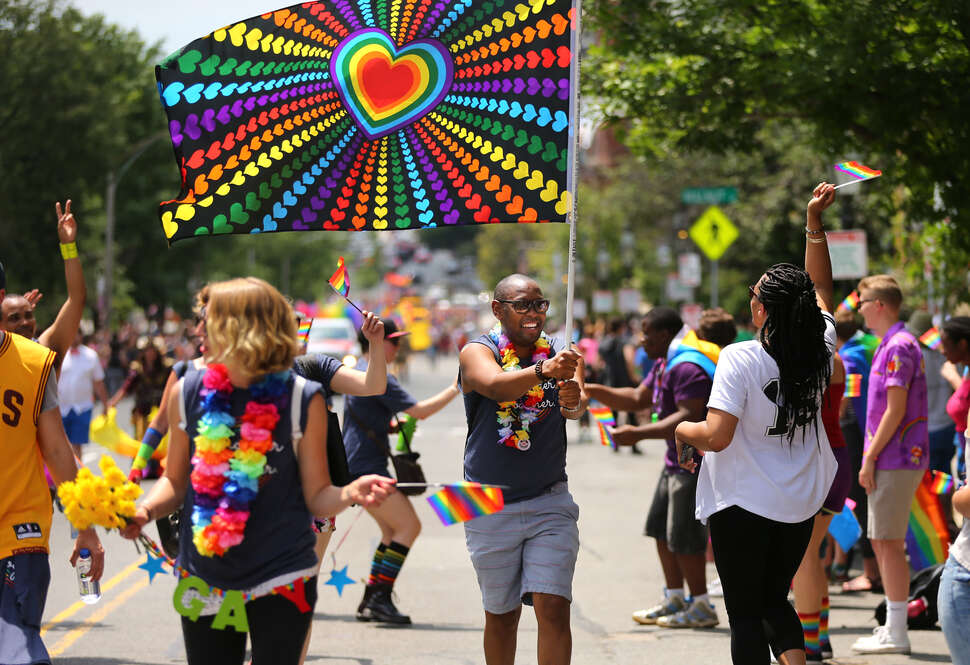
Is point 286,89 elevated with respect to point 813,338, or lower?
elevated

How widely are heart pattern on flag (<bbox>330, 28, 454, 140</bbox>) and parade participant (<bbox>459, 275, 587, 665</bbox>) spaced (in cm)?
94

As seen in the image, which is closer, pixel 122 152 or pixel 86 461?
pixel 86 461

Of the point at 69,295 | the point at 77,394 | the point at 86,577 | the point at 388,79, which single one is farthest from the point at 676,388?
the point at 77,394

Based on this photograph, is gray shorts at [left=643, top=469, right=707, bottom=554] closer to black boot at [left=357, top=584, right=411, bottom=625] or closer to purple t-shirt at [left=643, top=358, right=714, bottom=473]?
purple t-shirt at [left=643, top=358, right=714, bottom=473]

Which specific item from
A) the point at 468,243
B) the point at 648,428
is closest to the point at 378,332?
the point at 648,428

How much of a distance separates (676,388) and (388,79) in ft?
8.52

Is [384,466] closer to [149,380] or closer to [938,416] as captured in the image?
[938,416]

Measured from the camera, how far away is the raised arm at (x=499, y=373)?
5.21m

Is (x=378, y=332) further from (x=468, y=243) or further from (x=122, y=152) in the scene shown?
(x=468, y=243)

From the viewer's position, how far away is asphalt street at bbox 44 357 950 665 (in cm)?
744

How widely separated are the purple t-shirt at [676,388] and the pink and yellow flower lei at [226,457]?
143 inches

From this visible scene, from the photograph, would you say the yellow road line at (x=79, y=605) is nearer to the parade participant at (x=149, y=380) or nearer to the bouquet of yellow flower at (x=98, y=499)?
the bouquet of yellow flower at (x=98, y=499)

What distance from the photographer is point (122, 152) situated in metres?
35.0

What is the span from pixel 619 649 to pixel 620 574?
2600 mm
